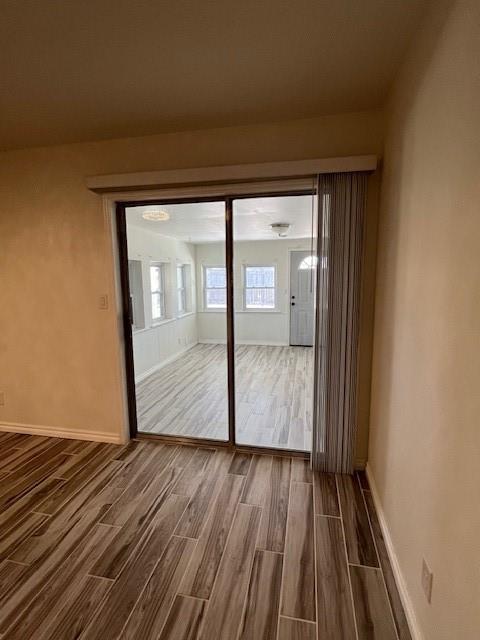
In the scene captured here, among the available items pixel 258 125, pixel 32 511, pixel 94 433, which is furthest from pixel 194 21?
pixel 94 433

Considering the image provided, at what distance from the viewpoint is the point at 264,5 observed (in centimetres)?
129

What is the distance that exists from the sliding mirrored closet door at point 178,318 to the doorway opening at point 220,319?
2 centimetres

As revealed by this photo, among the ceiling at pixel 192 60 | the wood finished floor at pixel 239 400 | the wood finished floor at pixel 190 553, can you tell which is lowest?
the wood finished floor at pixel 239 400

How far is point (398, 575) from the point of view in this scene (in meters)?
1.53

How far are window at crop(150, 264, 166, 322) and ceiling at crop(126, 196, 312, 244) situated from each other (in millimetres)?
652

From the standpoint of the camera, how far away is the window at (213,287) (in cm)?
758

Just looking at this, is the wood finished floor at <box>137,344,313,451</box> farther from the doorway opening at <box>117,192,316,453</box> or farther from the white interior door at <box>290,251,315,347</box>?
the white interior door at <box>290,251,315,347</box>

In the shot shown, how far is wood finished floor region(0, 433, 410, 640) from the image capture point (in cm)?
138

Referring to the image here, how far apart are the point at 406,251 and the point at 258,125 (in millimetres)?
1442

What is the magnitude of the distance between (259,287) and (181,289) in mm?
1811

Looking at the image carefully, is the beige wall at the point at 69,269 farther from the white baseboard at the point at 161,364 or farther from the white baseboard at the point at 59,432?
the white baseboard at the point at 161,364

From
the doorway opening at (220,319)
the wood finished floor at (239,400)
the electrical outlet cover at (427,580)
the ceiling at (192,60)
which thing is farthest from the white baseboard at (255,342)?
the electrical outlet cover at (427,580)

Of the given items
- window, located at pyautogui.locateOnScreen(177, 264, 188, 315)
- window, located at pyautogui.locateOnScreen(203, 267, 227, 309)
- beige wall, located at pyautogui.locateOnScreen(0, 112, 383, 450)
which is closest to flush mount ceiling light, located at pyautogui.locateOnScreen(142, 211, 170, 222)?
beige wall, located at pyautogui.locateOnScreen(0, 112, 383, 450)

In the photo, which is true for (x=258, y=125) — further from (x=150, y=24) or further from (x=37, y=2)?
(x=37, y=2)
